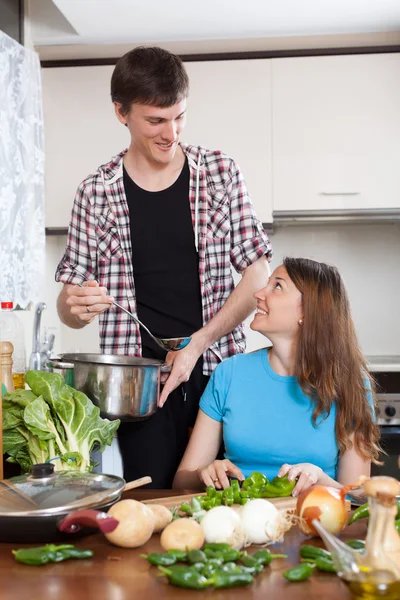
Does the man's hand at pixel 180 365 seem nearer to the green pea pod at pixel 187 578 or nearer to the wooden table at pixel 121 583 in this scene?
the wooden table at pixel 121 583

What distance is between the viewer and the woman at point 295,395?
5.91 feet

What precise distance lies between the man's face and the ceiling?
946mm

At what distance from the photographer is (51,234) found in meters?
3.43

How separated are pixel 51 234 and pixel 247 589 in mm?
2653

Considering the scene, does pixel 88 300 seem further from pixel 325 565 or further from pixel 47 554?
pixel 325 565

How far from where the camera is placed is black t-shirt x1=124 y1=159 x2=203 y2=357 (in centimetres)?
209

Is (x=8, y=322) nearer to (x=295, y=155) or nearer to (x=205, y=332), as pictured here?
(x=205, y=332)

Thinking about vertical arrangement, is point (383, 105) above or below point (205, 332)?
above

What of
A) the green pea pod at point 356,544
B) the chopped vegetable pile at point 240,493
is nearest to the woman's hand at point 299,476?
the chopped vegetable pile at point 240,493

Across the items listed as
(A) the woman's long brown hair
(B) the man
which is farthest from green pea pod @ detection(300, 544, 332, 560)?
(B) the man

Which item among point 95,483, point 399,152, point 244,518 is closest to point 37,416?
point 95,483

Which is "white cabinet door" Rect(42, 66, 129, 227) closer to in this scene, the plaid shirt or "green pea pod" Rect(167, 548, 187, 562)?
the plaid shirt

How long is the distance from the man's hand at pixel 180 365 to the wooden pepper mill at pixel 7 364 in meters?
0.35

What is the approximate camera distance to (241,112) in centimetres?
330
